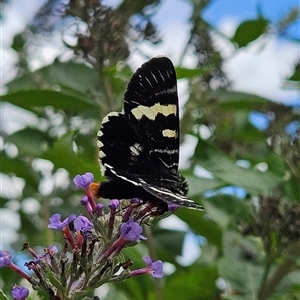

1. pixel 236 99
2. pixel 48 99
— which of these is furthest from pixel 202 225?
pixel 48 99

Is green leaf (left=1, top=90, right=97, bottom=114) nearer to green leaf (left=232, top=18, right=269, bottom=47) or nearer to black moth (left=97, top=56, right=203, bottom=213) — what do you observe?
green leaf (left=232, top=18, right=269, bottom=47)

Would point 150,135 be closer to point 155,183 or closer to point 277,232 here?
point 155,183

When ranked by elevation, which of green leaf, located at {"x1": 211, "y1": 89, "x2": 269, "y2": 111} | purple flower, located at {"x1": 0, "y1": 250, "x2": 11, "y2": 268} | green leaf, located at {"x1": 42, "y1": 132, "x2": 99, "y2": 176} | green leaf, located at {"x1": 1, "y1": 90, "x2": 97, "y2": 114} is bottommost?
green leaf, located at {"x1": 211, "y1": 89, "x2": 269, "y2": 111}

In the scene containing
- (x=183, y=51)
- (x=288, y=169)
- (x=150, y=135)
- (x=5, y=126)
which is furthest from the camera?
(x=5, y=126)

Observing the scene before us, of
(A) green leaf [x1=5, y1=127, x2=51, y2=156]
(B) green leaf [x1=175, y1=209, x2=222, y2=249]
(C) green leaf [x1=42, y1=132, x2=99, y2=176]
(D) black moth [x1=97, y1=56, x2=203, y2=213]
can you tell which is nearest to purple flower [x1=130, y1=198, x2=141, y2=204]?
(D) black moth [x1=97, y1=56, x2=203, y2=213]

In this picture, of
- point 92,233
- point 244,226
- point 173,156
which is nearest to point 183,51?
point 244,226

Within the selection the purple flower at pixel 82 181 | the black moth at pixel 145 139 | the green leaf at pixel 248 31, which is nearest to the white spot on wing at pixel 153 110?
the black moth at pixel 145 139
